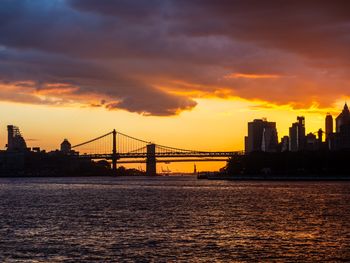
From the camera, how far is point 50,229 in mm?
41656

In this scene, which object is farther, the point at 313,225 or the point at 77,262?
the point at 313,225

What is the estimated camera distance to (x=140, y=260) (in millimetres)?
29688

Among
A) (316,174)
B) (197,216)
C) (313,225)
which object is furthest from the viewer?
(316,174)

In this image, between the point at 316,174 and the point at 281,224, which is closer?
the point at 281,224

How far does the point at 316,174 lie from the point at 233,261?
493 feet

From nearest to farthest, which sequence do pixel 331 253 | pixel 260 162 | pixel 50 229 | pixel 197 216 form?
pixel 331 253, pixel 50 229, pixel 197 216, pixel 260 162

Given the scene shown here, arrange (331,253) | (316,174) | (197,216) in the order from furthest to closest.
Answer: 1. (316,174)
2. (197,216)
3. (331,253)

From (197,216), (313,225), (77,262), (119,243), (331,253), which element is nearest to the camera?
(77,262)

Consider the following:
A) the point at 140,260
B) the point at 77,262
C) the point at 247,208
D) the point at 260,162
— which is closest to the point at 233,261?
the point at 140,260

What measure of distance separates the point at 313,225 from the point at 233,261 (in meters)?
15.9

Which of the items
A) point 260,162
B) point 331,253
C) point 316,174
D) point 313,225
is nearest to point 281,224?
point 313,225

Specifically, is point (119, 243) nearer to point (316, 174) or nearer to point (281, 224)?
point (281, 224)

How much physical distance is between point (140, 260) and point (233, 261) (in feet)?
12.2

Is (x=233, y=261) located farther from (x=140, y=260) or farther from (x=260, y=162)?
(x=260, y=162)
